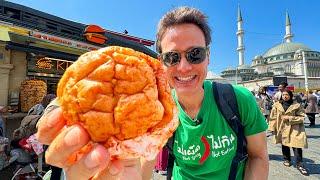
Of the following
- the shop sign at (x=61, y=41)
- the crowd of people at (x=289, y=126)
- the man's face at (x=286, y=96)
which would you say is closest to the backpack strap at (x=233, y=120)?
the crowd of people at (x=289, y=126)

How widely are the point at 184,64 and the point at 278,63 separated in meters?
103

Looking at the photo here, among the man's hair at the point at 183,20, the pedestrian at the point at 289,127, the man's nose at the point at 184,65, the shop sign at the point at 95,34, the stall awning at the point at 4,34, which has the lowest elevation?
the pedestrian at the point at 289,127

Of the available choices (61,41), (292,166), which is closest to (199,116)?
(292,166)

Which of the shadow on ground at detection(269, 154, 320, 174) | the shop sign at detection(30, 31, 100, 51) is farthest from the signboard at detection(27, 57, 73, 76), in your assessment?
the shadow on ground at detection(269, 154, 320, 174)

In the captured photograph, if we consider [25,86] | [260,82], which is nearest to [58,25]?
[25,86]

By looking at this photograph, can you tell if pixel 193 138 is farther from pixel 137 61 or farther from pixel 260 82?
pixel 260 82

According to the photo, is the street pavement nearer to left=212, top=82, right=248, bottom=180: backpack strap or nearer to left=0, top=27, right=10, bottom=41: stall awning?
left=212, top=82, right=248, bottom=180: backpack strap

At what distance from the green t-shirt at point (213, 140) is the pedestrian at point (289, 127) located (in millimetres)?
6234

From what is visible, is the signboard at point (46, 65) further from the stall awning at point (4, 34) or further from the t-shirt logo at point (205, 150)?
the t-shirt logo at point (205, 150)

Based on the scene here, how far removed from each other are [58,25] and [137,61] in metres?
11.3

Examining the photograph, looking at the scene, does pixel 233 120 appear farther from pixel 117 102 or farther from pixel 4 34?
pixel 4 34

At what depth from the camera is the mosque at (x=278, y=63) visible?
279 feet

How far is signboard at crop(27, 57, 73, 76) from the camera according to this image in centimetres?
1043

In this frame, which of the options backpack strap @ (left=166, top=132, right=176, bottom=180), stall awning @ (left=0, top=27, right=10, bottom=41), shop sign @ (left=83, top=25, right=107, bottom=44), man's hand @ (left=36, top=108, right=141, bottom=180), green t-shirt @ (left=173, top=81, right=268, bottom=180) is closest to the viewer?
man's hand @ (left=36, top=108, right=141, bottom=180)
